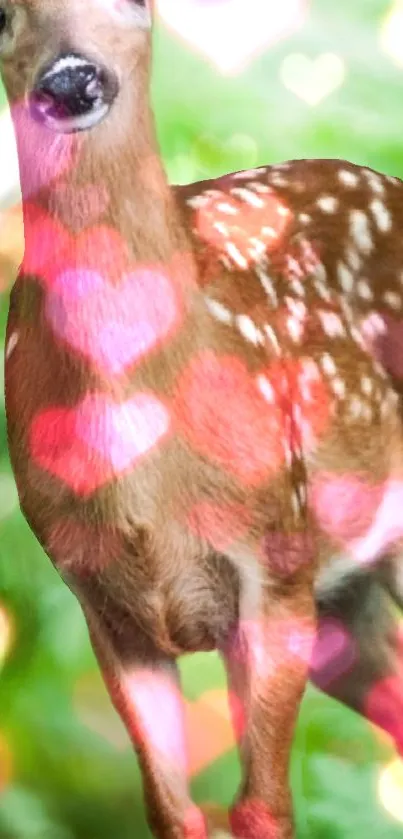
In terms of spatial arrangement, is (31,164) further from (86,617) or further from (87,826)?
(87,826)

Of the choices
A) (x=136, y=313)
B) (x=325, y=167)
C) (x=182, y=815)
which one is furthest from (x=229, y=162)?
(x=182, y=815)

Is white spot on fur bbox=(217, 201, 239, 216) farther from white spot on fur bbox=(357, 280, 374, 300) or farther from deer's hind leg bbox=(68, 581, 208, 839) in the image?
deer's hind leg bbox=(68, 581, 208, 839)

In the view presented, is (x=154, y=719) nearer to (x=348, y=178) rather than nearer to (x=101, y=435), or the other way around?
(x=101, y=435)

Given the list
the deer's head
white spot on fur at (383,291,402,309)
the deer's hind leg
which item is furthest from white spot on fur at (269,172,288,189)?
the deer's hind leg

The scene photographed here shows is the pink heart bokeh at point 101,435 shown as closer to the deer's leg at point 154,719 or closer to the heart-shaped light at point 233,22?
the deer's leg at point 154,719

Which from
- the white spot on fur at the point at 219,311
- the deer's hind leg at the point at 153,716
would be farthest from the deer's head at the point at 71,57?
the deer's hind leg at the point at 153,716

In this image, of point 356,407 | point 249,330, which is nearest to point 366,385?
point 356,407
